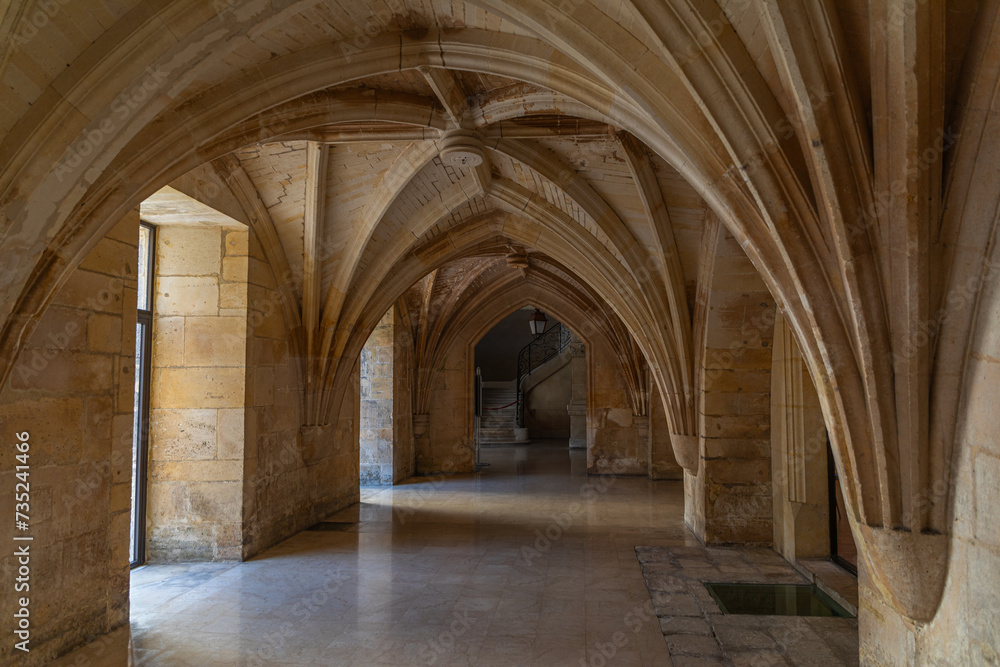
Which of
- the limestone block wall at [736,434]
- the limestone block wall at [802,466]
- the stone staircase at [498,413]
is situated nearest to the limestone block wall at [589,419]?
the limestone block wall at [736,434]

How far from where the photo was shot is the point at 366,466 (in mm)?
9242

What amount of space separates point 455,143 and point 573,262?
2399mm

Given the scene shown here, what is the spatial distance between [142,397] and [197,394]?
40 cm

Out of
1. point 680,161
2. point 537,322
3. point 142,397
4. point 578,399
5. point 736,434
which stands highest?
point 680,161

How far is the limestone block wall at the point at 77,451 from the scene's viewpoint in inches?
120

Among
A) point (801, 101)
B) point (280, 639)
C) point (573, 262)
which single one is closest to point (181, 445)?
point (280, 639)

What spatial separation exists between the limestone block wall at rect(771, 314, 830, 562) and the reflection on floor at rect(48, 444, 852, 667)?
0.97 m

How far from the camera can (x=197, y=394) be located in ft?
16.5

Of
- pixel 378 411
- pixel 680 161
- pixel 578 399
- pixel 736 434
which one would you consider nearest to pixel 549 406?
pixel 578 399

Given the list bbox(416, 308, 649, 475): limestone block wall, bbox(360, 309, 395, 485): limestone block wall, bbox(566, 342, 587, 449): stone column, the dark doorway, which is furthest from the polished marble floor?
bbox(566, 342, 587, 449): stone column

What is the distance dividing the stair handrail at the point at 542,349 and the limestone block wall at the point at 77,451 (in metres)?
13.1

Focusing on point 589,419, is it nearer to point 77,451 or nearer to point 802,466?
point 802,466

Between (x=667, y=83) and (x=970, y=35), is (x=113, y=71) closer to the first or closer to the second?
(x=667, y=83)

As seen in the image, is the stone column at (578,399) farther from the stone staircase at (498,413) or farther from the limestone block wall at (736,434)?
the limestone block wall at (736,434)
